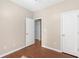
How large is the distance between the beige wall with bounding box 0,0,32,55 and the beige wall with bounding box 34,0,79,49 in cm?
131

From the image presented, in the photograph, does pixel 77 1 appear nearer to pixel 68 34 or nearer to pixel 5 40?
pixel 68 34

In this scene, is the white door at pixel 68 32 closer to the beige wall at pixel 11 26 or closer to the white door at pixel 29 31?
the white door at pixel 29 31

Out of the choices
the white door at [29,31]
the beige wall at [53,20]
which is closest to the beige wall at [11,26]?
the white door at [29,31]

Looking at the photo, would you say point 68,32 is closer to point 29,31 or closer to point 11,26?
point 29,31

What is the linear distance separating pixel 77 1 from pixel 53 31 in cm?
183

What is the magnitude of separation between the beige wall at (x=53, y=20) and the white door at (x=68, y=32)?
27cm

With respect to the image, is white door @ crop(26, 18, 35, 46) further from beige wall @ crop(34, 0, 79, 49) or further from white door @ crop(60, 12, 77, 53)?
white door @ crop(60, 12, 77, 53)

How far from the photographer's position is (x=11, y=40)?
3.49 meters

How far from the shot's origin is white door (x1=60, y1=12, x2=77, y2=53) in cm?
324

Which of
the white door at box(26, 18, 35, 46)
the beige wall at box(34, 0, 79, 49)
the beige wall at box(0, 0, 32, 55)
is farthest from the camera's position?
the white door at box(26, 18, 35, 46)

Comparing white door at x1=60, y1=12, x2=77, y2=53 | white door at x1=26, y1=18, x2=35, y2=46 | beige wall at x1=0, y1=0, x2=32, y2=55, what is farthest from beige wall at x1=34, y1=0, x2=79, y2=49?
beige wall at x1=0, y1=0, x2=32, y2=55

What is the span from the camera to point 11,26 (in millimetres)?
3473

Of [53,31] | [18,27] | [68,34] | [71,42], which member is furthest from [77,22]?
[18,27]

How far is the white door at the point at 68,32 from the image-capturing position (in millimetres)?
3239
